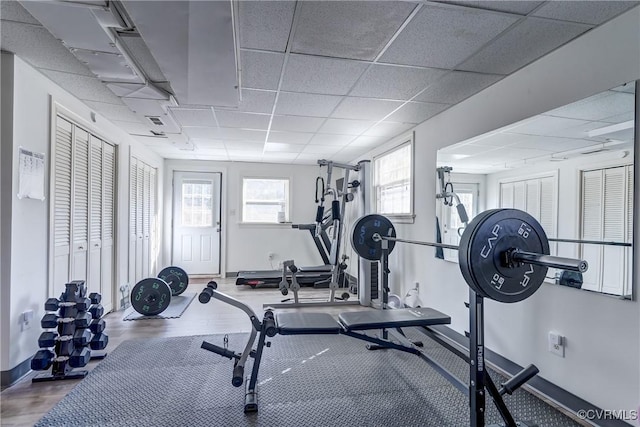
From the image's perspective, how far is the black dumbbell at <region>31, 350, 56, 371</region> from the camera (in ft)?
7.20

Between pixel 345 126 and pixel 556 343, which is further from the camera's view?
pixel 345 126

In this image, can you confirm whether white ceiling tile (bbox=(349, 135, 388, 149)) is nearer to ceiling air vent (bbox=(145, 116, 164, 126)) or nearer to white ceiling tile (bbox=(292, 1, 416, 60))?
white ceiling tile (bbox=(292, 1, 416, 60))

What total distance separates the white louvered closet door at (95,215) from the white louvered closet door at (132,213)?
78 centimetres

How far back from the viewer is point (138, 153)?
4.53 m

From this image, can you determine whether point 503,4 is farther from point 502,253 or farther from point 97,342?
point 97,342

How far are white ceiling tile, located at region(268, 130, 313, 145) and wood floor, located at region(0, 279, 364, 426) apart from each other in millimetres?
2172

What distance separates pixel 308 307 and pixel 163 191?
3.55 meters

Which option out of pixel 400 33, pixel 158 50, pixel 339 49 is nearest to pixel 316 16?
pixel 339 49

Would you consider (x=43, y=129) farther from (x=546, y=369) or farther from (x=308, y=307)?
(x=546, y=369)

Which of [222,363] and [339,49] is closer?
[339,49]

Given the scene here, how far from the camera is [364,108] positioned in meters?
3.01

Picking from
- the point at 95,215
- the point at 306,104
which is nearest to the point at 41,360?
the point at 95,215

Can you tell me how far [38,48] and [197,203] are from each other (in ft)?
13.7

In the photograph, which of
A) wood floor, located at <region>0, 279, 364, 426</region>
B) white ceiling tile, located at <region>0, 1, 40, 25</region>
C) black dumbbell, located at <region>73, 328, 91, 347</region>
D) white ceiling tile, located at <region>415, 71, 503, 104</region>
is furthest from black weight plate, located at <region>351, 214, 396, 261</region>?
white ceiling tile, located at <region>0, 1, 40, 25</region>
